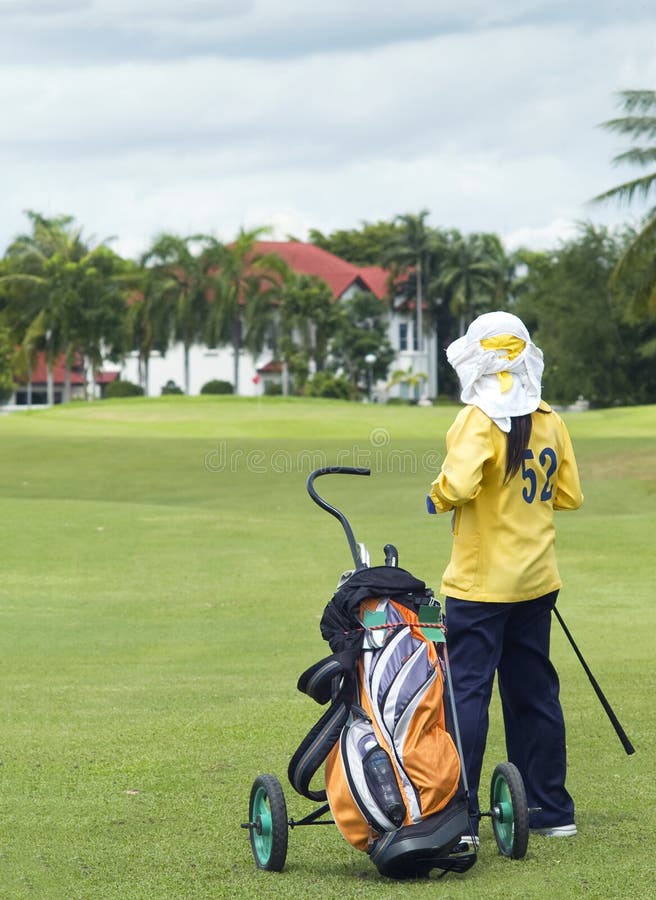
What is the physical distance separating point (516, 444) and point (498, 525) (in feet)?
1.01

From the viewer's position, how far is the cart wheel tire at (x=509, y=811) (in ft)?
15.6

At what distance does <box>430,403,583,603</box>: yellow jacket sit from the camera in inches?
200

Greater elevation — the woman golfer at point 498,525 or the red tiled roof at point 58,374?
the woman golfer at point 498,525

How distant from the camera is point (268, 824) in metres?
4.91

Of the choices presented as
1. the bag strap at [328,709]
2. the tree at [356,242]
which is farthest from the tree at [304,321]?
the bag strap at [328,709]

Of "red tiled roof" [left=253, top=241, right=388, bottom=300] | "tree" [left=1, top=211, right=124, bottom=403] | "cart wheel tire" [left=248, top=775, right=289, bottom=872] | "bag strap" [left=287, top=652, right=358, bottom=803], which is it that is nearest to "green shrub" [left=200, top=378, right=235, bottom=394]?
"tree" [left=1, top=211, right=124, bottom=403]

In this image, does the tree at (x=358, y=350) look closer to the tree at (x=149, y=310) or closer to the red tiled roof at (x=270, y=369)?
the red tiled roof at (x=270, y=369)

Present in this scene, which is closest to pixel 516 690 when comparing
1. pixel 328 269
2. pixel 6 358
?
pixel 6 358

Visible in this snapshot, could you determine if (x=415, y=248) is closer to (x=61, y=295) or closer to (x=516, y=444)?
(x=61, y=295)

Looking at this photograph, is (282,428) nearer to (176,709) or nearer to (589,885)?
(176,709)

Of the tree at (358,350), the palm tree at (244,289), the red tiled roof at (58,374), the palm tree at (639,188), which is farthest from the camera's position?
the red tiled roof at (58,374)

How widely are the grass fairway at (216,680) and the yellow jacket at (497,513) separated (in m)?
0.96

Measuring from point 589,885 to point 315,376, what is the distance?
245ft

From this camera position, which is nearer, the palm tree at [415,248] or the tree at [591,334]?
the tree at [591,334]
